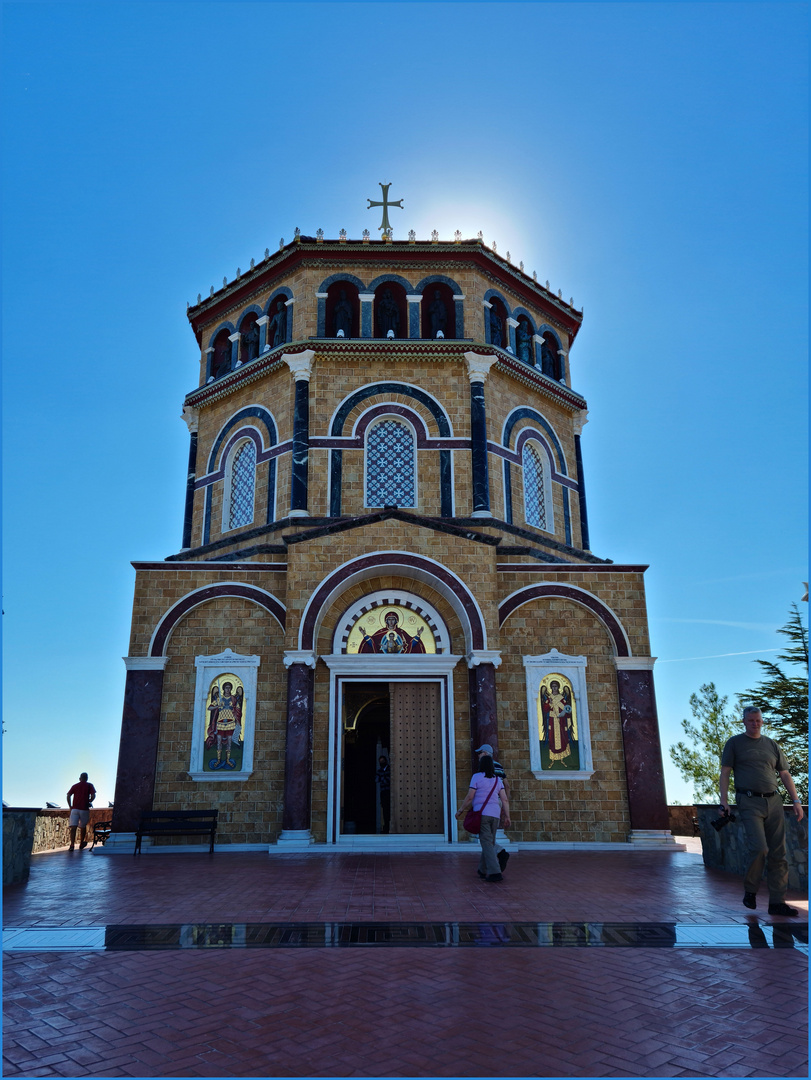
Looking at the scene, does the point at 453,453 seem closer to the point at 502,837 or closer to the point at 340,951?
the point at 502,837

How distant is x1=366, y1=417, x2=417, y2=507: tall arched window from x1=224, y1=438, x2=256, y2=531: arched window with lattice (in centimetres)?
343

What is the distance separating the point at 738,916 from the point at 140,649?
1297 centimetres

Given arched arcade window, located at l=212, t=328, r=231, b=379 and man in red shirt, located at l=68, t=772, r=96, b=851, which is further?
arched arcade window, located at l=212, t=328, r=231, b=379

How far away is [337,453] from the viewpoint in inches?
766

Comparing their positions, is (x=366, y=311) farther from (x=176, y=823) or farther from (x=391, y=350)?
(x=176, y=823)

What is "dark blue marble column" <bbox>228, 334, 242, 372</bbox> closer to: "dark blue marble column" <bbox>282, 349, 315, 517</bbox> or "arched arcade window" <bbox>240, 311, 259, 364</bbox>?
"arched arcade window" <bbox>240, 311, 259, 364</bbox>

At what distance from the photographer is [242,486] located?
21.3 meters

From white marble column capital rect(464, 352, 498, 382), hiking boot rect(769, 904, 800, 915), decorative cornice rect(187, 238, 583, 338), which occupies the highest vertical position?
decorative cornice rect(187, 238, 583, 338)

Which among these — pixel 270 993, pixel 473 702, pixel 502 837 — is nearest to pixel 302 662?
pixel 473 702

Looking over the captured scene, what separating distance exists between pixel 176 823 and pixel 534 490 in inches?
488

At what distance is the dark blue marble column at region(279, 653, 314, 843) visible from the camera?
14.9 meters

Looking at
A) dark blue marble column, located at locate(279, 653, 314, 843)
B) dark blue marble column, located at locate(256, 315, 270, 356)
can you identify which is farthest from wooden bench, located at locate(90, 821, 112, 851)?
dark blue marble column, located at locate(256, 315, 270, 356)

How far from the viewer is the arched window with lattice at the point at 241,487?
2088 cm

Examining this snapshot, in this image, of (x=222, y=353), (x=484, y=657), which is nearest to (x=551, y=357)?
(x=222, y=353)
